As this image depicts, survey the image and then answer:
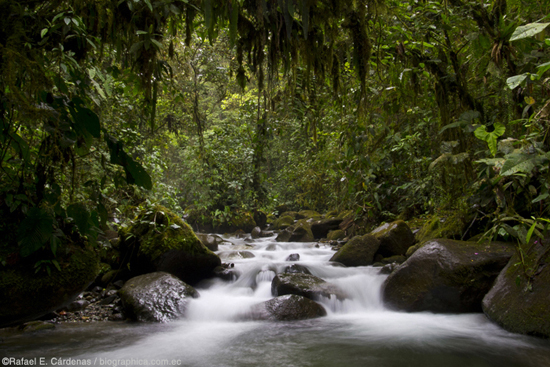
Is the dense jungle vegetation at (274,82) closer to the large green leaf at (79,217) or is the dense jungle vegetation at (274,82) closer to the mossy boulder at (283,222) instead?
the large green leaf at (79,217)

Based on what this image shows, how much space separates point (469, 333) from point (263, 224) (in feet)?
40.9

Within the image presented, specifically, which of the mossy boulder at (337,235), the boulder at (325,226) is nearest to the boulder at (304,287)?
the mossy boulder at (337,235)

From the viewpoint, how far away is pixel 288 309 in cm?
479

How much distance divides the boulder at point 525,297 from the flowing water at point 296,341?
0.13m

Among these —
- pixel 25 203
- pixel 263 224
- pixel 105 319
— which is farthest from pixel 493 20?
pixel 263 224

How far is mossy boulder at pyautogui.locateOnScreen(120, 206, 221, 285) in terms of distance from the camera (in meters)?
5.84

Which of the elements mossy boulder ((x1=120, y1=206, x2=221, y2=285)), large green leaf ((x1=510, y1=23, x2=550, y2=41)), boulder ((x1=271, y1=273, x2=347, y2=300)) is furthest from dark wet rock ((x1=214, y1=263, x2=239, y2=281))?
large green leaf ((x1=510, y1=23, x2=550, y2=41))

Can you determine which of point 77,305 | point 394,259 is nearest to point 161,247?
point 77,305

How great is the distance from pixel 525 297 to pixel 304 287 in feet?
9.47

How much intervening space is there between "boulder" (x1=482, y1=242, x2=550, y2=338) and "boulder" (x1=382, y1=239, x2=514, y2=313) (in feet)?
1.10

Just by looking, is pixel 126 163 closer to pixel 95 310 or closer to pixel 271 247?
pixel 95 310

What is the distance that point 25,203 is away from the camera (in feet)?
10.2

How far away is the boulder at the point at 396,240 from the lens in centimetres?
691

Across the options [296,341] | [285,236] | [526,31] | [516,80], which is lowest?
[296,341]
